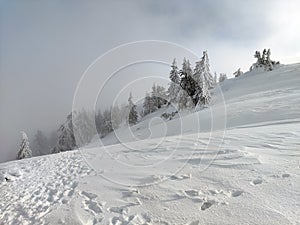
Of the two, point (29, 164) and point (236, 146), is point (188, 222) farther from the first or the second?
point (29, 164)

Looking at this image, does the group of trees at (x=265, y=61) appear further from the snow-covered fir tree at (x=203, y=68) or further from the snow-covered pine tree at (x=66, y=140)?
the snow-covered pine tree at (x=66, y=140)

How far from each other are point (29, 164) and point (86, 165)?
13.2ft

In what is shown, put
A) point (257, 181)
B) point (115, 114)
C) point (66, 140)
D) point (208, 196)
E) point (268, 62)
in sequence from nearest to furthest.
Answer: point (208, 196) → point (257, 181) → point (115, 114) → point (66, 140) → point (268, 62)

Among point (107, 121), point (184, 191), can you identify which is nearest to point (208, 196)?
point (184, 191)

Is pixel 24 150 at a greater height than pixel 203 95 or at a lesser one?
lesser

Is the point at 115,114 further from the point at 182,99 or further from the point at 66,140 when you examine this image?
the point at 66,140

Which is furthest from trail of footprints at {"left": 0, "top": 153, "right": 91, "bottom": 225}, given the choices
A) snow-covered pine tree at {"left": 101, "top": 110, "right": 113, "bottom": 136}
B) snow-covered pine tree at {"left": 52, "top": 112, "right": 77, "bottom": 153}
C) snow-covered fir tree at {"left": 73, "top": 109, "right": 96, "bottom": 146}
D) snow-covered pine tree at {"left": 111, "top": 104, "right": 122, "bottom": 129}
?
snow-covered pine tree at {"left": 52, "top": 112, "right": 77, "bottom": 153}

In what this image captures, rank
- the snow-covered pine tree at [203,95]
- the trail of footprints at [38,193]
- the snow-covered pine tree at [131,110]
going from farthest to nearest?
the snow-covered pine tree at [203,95] → the snow-covered pine tree at [131,110] → the trail of footprints at [38,193]

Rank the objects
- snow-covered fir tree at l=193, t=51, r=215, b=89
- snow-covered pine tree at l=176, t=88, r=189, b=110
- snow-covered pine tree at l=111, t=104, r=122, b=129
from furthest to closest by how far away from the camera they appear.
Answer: snow-covered pine tree at l=176, t=88, r=189, b=110 → snow-covered fir tree at l=193, t=51, r=215, b=89 → snow-covered pine tree at l=111, t=104, r=122, b=129

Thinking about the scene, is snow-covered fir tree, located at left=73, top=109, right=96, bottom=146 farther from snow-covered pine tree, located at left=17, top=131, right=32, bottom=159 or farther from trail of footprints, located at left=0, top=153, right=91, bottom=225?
snow-covered pine tree, located at left=17, top=131, right=32, bottom=159

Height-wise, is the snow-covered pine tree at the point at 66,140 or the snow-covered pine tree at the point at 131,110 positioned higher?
the snow-covered pine tree at the point at 131,110

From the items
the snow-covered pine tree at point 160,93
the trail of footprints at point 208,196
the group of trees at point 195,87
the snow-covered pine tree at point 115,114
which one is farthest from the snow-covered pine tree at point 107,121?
the group of trees at point 195,87

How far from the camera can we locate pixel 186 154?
964 cm

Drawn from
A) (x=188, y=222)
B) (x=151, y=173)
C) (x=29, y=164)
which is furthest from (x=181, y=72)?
(x=188, y=222)
